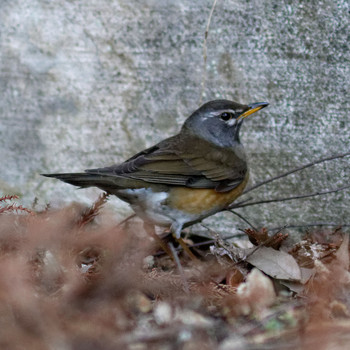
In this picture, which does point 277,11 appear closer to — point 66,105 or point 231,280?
point 66,105

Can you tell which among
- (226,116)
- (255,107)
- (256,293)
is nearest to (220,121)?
(226,116)

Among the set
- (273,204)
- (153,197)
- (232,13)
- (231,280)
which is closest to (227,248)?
(231,280)

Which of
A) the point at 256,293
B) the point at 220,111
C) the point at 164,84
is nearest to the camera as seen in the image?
the point at 256,293

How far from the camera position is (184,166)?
3.64 m

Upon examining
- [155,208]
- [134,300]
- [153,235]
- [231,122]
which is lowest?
[153,235]

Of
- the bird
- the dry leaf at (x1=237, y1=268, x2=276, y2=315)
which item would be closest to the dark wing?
the bird

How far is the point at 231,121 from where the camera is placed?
3996mm

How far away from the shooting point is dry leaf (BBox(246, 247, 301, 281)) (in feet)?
9.55

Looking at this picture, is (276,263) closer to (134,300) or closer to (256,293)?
(256,293)

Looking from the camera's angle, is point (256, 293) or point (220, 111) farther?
point (220, 111)

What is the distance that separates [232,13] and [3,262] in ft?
8.88

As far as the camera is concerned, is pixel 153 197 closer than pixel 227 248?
No

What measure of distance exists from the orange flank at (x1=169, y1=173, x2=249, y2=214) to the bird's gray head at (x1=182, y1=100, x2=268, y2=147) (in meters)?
0.56

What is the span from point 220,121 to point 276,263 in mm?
1364
